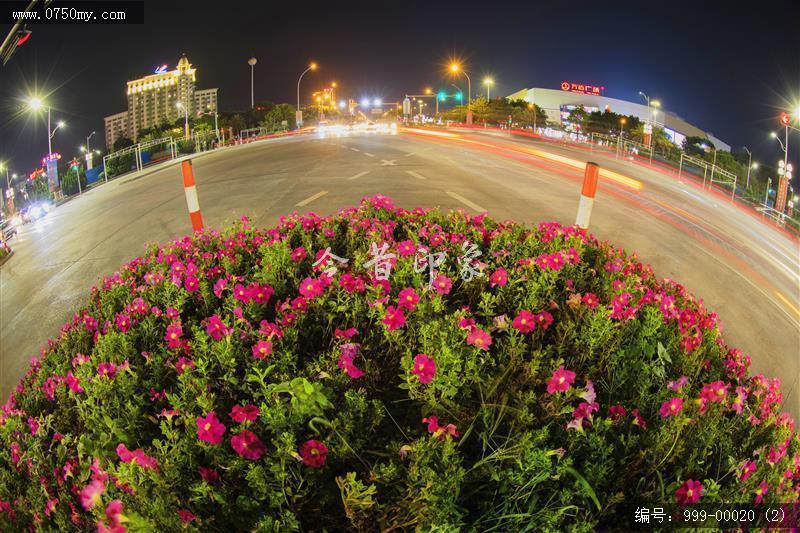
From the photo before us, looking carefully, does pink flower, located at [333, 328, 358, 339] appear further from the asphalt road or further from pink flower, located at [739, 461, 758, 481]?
the asphalt road

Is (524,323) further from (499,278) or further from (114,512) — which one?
(114,512)

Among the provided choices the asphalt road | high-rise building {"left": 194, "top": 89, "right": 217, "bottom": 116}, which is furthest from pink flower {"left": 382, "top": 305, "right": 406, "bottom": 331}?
high-rise building {"left": 194, "top": 89, "right": 217, "bottom": 116}

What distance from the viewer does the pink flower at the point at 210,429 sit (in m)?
1.95

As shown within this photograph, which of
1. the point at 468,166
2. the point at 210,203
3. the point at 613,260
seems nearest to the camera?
the point at 613,260

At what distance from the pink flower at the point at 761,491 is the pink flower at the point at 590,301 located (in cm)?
111

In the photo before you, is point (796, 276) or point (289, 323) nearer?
point (289, 323)

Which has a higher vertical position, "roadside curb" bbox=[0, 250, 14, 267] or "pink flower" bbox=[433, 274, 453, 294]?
"pink flower" bbox=[433, 274, 453, 294]

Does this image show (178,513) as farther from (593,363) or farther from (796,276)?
(796,276)

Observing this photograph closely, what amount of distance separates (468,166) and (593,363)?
658 centimetres

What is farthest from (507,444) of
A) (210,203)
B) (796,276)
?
(210,203)

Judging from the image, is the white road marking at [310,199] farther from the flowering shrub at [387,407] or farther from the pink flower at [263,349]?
the pink flower at [263,349]

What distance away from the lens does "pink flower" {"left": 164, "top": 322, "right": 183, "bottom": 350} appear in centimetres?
272

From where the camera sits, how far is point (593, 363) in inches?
109

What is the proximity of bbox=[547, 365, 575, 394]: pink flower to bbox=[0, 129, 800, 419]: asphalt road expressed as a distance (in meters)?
3.12
